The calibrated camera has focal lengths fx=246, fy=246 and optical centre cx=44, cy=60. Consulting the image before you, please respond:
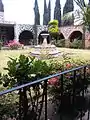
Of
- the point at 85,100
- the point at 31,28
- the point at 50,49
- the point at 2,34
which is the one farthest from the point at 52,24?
the point at 85,100

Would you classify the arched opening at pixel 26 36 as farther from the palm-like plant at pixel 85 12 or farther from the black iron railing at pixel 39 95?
the black iron railing at pixel 39 95

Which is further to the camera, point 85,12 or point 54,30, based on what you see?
point 54,30

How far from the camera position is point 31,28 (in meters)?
38.0

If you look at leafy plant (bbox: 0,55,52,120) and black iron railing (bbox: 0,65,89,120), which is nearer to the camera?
black iron railing (bbox: 0,65,89,120)

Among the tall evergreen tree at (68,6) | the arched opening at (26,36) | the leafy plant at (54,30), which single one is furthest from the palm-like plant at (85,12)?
the tall evergreen tree at (68,6)

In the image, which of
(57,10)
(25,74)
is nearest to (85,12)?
(25,74)

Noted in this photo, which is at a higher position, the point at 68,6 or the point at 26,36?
the point at 68,6

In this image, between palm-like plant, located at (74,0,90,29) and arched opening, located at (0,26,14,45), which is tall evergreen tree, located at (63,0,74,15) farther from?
palm-like plant, located at (74,0,90,29)

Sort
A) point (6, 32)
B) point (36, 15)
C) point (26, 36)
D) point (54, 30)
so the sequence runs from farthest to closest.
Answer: point (36, 15), point (26, 36), point (6, 32), point (54, 30)

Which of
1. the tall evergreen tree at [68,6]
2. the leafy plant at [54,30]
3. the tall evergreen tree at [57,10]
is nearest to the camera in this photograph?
the leafy plant at [54,30]

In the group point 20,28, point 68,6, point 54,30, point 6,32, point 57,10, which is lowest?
point 6,32

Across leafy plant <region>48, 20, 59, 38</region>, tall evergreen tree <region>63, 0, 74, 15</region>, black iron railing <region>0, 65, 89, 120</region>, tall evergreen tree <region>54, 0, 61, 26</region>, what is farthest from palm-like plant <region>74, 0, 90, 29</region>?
tall evergreen tree <region>54, 0, 61, 26</region>

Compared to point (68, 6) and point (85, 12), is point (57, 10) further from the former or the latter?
point (85, 12)

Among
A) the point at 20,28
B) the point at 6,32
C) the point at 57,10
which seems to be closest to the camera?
the point at 20,28
